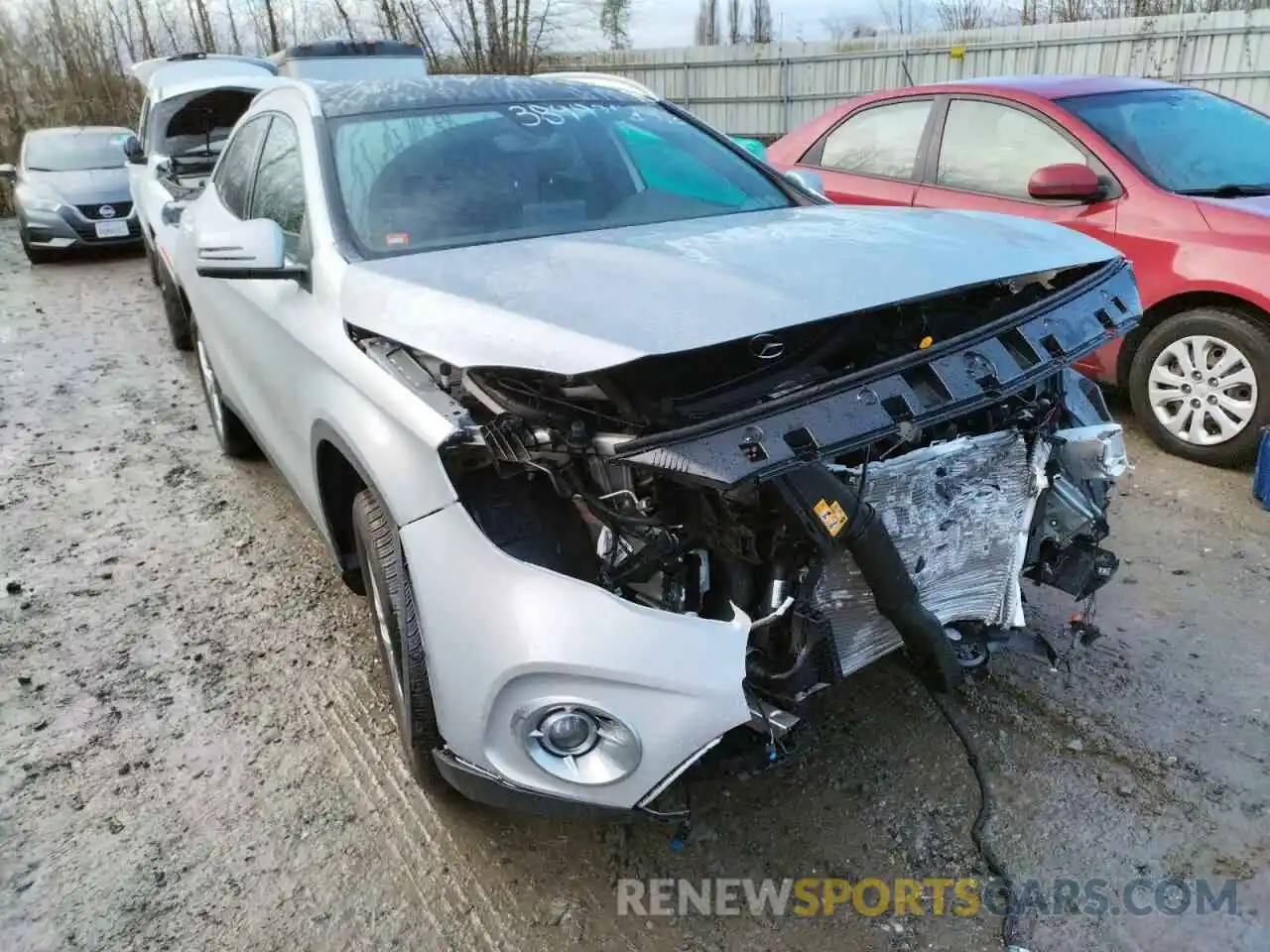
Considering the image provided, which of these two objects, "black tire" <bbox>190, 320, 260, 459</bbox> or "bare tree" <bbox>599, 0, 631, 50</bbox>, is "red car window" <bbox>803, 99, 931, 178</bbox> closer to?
"black tire" <bbox>190, 320, 260, 459</bbox>

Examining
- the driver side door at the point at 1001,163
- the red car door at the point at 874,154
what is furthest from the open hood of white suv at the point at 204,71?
the driver side door at the point at 1001,163

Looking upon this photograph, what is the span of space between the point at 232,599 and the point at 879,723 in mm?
2441

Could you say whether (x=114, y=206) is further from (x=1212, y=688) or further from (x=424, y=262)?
(x=1212, y=688)

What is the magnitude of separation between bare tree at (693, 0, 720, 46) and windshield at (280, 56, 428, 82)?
55.2 feet

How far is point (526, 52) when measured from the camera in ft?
58.6

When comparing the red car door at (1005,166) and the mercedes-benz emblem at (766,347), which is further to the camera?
the red car door at (1005,166)

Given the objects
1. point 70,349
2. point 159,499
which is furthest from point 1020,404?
point 70,349

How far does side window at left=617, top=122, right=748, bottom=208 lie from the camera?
335 centimetres

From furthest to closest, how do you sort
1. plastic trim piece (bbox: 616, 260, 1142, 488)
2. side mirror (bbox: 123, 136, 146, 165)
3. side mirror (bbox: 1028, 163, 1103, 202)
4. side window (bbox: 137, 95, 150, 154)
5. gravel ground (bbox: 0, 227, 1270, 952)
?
1. side window (bbox: 137, 95, 150, 154)
2. side mirror (bbox: 123, 136, 146, 165)
3. side mirror (bbox: 1028, 163, 1103, 202)
4. gravel ground (bbox: 0, 227, 1270, 952)
5. plastic trim piece (bbox: 616, 260, 1142, 488)

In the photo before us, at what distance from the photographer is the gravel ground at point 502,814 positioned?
2217 millimetres

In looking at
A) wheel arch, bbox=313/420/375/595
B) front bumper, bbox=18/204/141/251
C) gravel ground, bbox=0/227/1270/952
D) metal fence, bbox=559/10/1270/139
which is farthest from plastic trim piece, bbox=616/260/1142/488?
metal fence, bbox=559/10/1270/139

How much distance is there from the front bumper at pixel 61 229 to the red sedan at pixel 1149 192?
9069mm

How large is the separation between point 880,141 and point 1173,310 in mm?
2080

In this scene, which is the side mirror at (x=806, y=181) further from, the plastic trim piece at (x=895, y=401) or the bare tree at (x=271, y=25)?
the bare tree at (x=271, y=25)
